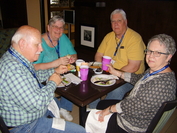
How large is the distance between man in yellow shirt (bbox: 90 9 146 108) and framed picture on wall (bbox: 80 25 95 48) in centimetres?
117

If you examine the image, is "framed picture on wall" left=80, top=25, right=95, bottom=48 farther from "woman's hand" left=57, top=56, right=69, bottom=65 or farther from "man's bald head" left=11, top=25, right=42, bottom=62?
"man's bald head" left=11, top=25, right=42, bottom=62

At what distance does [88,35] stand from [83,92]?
2.28 meters

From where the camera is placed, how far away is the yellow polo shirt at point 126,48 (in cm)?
201

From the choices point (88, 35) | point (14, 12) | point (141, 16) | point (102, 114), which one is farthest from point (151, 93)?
point (14, 12)

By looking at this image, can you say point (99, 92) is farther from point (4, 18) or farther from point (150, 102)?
point (4, 18)

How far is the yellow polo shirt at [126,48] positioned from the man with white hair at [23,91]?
1.11 metres

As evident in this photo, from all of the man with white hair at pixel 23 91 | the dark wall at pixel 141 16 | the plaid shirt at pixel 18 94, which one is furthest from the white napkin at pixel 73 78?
the dark wall at pixel 141 16

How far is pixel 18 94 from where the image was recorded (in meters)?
1.03

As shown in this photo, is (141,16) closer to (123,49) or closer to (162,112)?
(123,49)

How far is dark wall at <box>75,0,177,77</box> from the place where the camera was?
2.45 meters

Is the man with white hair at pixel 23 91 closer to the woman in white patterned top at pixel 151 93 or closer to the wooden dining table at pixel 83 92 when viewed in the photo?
the wooden dining table at pixel 83 92

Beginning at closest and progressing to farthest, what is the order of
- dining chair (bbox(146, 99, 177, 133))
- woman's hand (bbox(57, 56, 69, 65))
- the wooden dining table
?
dining chair (bbox(146, 99, 177, 133))
the wooden dining table
woman's hand (bbox(57, 56, 69, 65))

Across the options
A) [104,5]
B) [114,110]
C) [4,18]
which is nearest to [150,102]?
[114,110]

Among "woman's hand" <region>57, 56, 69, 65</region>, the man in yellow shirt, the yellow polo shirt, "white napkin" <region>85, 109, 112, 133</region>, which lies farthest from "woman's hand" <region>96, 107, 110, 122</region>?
the yellow polo shirt
